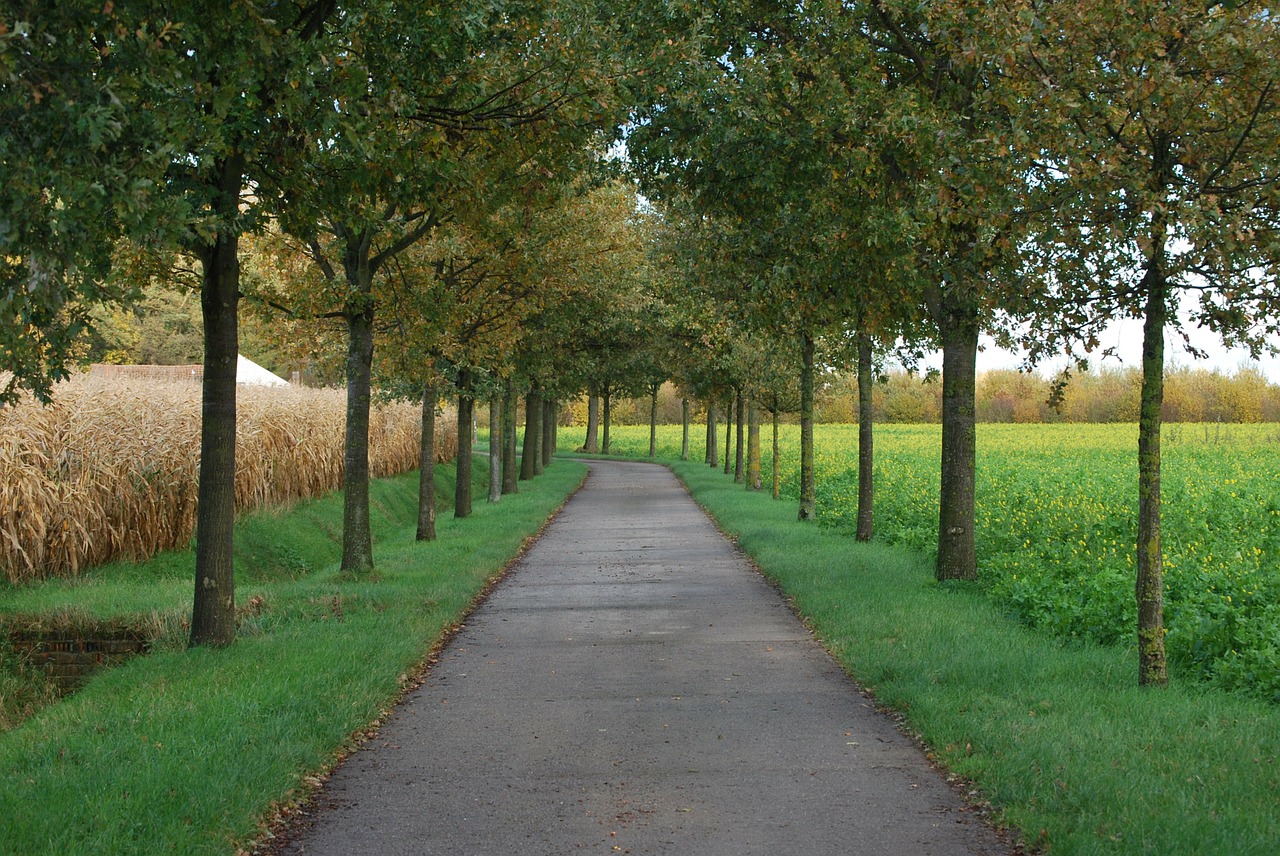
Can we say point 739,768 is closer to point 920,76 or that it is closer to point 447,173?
point 447,173

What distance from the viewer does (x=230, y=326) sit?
32.8 ft

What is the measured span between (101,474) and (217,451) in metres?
6.09

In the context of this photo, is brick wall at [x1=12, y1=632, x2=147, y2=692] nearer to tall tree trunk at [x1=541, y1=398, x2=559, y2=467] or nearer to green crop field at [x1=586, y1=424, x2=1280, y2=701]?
green crop field at [x1=586, y1=424, x2=1280, y2=701]

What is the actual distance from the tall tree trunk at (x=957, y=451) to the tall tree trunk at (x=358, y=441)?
7.02 meters

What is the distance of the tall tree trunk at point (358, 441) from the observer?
14430 mm

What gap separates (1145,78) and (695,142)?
6.00 metres

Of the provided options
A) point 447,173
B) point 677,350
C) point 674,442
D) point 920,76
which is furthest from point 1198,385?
point 447,173

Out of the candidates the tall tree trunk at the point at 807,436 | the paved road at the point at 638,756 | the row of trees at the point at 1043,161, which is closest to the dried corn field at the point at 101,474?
the paved road at the point at 638,756

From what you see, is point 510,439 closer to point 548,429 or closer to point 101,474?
point 101,474

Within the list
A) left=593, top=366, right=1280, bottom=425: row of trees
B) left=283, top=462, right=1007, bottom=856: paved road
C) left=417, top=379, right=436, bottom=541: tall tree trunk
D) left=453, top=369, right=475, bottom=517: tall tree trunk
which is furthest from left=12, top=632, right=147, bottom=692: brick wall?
left=593, top=366, right=1280, bottom=425: row of trees

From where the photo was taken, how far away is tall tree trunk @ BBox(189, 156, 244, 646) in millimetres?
9805

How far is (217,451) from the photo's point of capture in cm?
991

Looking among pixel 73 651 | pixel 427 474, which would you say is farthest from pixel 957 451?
pixel 427 474

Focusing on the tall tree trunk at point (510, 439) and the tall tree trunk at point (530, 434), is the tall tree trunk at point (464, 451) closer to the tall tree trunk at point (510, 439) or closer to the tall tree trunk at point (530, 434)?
the tall tree trunk at point (510, 439)
